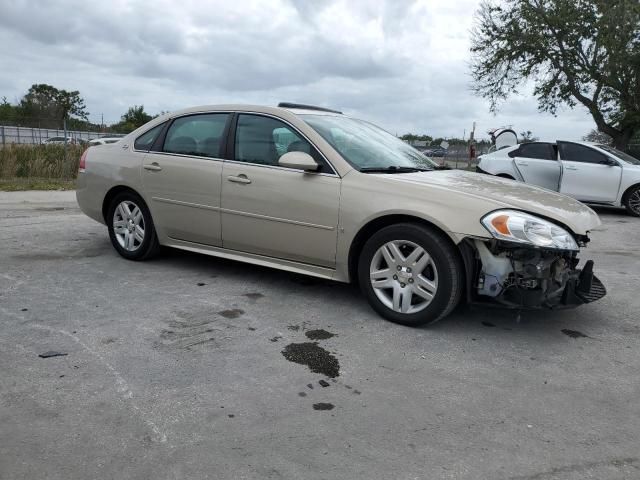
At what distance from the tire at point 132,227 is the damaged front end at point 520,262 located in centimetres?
311

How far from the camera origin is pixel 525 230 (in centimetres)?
363

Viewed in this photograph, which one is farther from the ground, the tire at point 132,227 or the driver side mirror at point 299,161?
the driver side mirror at point 299,161

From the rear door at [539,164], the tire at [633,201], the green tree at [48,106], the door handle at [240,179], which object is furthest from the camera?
the green tree at [48,106]

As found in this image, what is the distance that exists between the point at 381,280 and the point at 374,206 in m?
0.53

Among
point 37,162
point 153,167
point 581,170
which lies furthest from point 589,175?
point 37,162

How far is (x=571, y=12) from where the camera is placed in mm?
20609

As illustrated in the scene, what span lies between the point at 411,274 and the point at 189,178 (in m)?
2.24

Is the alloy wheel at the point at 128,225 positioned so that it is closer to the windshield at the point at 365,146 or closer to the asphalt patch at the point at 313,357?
the windshield at the point at 365,146

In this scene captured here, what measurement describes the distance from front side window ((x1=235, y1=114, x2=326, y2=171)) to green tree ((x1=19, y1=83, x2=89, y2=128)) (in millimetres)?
28770

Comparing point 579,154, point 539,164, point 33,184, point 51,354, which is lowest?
point 51,354

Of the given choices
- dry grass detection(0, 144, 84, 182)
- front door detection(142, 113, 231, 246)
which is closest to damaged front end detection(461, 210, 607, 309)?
front door detection(142, 113, 231, 246)

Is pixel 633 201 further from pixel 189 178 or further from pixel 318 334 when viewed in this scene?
pixel 318 334

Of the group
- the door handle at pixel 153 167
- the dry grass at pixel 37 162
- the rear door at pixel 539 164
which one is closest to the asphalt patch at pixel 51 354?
the door handle at pixel 153 167

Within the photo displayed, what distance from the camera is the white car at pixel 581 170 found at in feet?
36.0
